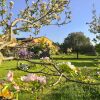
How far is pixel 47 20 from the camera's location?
4.11 m

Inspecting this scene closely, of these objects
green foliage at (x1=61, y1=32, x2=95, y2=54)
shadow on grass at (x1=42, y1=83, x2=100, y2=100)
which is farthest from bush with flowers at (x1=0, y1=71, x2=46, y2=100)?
shadow on grass at (x1=42, y1=83, x2=100, y2=100)

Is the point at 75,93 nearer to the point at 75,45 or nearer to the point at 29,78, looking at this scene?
the point at 75,45

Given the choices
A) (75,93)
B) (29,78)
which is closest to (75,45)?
(75,93)

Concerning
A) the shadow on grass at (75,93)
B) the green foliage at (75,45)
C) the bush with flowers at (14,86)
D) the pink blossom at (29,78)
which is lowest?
the shadow on grass at (75,93)

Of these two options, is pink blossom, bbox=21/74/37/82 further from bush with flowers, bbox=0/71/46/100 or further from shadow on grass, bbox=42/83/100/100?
shadow on grass, bbox=42/83/100/100

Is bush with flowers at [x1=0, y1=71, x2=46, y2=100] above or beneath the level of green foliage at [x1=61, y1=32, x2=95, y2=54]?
beneath

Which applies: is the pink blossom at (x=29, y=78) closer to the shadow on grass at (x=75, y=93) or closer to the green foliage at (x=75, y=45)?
the green foliage at (x=75, y=45)

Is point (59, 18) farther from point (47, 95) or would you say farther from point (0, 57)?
point (47, 95)

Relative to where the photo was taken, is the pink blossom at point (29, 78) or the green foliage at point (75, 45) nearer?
the pink blossom at point (29, 78)

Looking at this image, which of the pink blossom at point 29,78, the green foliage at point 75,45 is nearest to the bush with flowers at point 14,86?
the pink blossom at point 29,78

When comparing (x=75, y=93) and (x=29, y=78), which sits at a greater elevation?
(x=29, y=78)

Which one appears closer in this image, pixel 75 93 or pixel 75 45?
pixel 75 93

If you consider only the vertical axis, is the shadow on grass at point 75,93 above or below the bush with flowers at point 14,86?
below

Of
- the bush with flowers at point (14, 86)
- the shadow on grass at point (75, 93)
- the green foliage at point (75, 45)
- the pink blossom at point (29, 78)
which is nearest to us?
the bush with flowers at point (14, 86)
